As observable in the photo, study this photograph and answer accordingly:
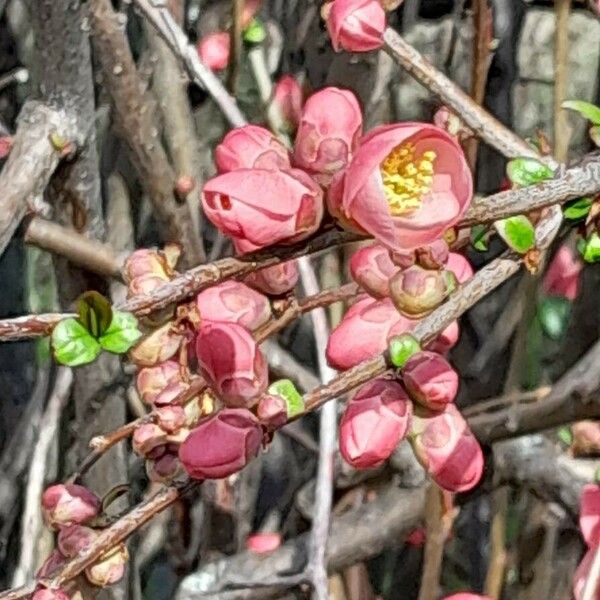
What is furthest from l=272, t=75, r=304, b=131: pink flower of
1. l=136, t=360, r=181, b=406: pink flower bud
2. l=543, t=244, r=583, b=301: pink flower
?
l=136, t=360, r=181, b=406: pink flower bud

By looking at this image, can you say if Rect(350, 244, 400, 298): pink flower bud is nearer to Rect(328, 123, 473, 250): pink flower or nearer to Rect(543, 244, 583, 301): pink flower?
Rect(328, 123, 473, 250): pink flower

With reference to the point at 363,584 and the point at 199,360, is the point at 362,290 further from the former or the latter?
the point at 363,584

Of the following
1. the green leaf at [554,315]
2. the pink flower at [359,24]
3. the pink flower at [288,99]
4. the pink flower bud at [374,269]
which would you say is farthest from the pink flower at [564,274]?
the pink flower bud at [374,269]

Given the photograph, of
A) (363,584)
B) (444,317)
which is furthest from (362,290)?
(363,584)

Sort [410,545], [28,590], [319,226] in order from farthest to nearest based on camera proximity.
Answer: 1. [410,545]
2. [28,590]
3. [319,226]

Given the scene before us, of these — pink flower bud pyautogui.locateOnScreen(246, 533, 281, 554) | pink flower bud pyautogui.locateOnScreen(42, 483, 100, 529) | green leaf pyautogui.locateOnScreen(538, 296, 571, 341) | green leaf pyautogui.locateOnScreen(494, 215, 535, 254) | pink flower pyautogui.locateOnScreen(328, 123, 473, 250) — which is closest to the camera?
pink flower pyautogui.locateOnScreen(328, 123, 473, 250)

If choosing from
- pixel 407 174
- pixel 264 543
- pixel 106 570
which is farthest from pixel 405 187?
pixel 264 543

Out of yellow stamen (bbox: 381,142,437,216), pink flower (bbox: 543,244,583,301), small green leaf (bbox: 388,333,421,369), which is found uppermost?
yellow stamen (bbox: 381,142,437,216)
